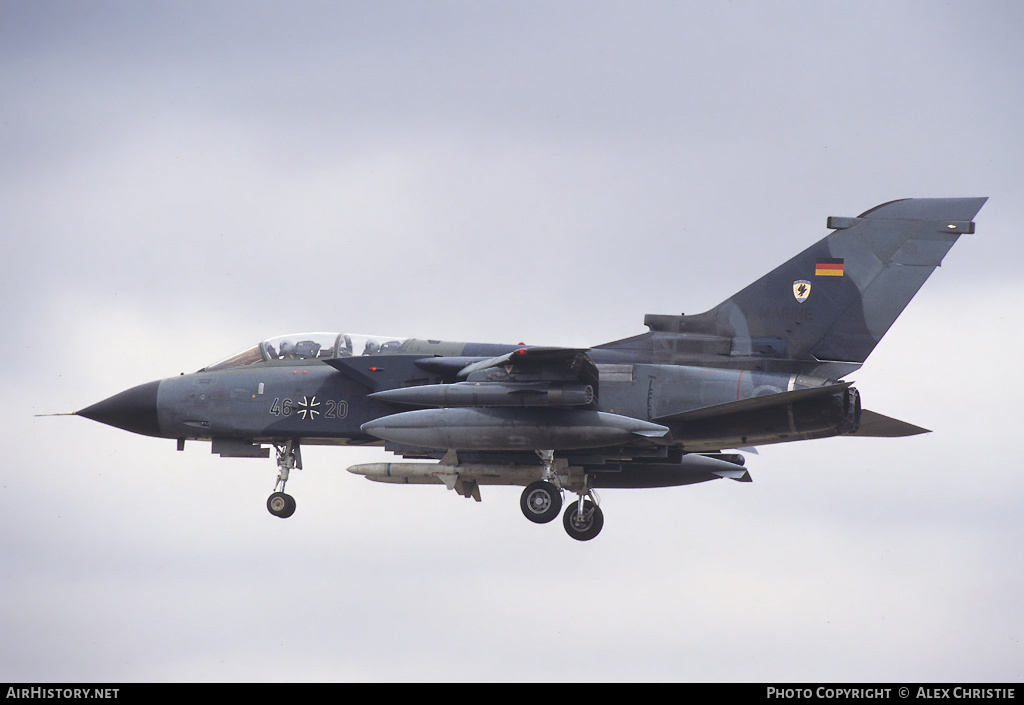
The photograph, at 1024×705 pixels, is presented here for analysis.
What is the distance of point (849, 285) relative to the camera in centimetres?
2383

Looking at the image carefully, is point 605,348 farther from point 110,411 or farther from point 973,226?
point 110,411

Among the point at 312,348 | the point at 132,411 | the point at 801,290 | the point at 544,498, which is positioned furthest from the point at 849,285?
the point at 132,411

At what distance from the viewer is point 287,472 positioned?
85.0 ft

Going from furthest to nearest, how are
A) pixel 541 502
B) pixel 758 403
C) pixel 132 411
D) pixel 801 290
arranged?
pixel 132 411, pixel 541 502, pixel 801 290, pixel 758 403

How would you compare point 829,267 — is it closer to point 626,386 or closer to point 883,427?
point 883,427

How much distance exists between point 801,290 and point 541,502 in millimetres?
5577

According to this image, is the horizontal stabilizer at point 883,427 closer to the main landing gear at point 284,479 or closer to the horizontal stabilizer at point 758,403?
the horizontal stabilizer at point 758,403

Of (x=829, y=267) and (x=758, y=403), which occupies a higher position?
(x=829, y=267)

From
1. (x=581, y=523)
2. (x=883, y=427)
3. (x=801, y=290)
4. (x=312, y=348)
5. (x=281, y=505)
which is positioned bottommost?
(x=581, y=523)

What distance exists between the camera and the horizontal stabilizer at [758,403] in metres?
22.4

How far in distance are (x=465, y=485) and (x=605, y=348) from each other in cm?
369
